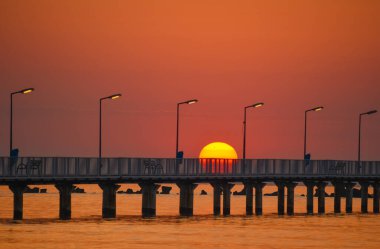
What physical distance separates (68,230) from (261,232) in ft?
48.6

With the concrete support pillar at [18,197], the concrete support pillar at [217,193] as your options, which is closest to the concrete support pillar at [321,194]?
the concrete support pillar at [217,193]

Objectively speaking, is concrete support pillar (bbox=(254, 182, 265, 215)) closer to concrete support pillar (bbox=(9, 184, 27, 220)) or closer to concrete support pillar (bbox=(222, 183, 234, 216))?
concrete support pillar (bbox=(222, 183, 234, 216))

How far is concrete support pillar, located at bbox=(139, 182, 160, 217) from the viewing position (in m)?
104

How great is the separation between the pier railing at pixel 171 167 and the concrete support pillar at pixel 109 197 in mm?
1839

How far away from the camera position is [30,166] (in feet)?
299

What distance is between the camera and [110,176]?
97438 millimetres

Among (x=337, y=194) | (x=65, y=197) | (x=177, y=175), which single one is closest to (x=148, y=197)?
(x=177, y=175)

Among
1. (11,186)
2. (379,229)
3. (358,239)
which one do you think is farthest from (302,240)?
(11,186)

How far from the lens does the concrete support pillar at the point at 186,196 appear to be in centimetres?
10619

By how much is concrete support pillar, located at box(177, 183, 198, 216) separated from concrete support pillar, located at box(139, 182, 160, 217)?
2.52 m

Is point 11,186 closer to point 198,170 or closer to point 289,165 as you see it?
point 198,170

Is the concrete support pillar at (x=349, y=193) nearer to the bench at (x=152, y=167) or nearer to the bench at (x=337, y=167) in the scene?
the bench at (x=337, y=167)

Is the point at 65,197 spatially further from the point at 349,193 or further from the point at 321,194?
the point at 349,193

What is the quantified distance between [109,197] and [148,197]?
16.4 feet
